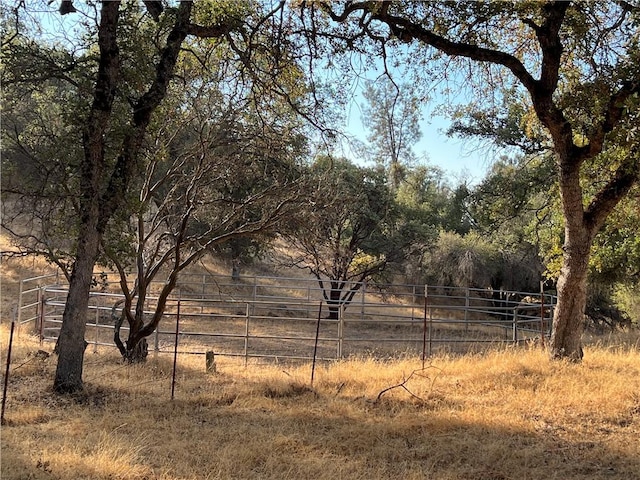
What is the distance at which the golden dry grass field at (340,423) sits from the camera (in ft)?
14.6

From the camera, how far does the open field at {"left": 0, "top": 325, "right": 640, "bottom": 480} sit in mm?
4465

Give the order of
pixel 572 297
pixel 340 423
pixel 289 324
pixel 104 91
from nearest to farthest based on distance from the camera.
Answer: pixel 340 423 → pixel 104 91 → pixel 572 297 → pixel 289 324

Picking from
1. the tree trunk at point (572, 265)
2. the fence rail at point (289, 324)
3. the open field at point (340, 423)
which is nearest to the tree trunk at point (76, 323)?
the open field at point (340, 423)

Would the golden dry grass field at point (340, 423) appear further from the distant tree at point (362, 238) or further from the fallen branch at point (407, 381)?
the distant tree at point (362, 238)

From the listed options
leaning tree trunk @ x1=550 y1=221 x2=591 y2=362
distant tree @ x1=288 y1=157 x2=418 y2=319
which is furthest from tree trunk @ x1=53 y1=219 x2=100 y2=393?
distant tree @ x1=288 y1=157 x2=418 y2=319

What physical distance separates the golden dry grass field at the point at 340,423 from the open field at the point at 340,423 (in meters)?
0.02

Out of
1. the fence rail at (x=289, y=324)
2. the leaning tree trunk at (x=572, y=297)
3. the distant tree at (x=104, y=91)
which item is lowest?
the fence rail at (x=289, y=324)

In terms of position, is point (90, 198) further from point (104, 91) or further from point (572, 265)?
point (572, 265)

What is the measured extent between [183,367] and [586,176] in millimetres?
8262

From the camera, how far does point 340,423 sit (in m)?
5.81

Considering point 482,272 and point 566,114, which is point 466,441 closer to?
point 566,114

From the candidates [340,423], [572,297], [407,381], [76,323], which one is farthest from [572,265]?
[76,323]

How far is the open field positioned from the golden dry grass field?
2 centimetres

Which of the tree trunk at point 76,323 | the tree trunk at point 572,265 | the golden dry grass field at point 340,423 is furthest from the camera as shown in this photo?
the tree trunk at point 572,265
